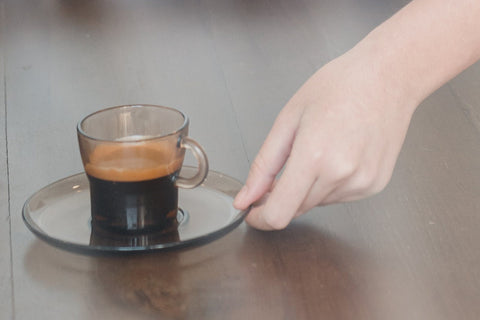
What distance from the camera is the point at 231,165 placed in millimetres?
970

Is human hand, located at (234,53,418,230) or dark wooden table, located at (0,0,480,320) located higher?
human hand, located at (234,53,418,230)

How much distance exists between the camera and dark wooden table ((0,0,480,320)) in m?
0.69

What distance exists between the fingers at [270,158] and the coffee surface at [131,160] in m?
0.09

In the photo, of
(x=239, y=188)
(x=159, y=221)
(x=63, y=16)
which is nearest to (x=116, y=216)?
(x=159, y=221)

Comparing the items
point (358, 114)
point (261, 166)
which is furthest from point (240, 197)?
point (358, 114)

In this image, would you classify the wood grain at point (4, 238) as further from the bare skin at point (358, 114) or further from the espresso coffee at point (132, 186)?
the bare skin at point (358, 114)

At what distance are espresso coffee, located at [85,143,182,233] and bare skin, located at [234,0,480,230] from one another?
0.27 feet

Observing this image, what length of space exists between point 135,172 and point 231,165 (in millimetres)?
230

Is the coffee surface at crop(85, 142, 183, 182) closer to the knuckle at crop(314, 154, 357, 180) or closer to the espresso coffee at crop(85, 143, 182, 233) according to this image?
the espresso coffee at crop(85, 143, 182, 233)

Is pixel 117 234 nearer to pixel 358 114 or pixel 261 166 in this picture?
pixel 261 166

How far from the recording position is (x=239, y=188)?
86cm

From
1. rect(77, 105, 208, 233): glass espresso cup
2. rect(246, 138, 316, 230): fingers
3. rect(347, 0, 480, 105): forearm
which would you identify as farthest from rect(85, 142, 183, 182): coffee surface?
rect(347, 0, 480, 105): forearm

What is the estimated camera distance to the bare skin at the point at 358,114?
739 millimetres

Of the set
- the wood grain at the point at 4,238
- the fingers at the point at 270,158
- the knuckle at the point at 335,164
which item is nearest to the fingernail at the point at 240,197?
the fingers at the point at 270,158
